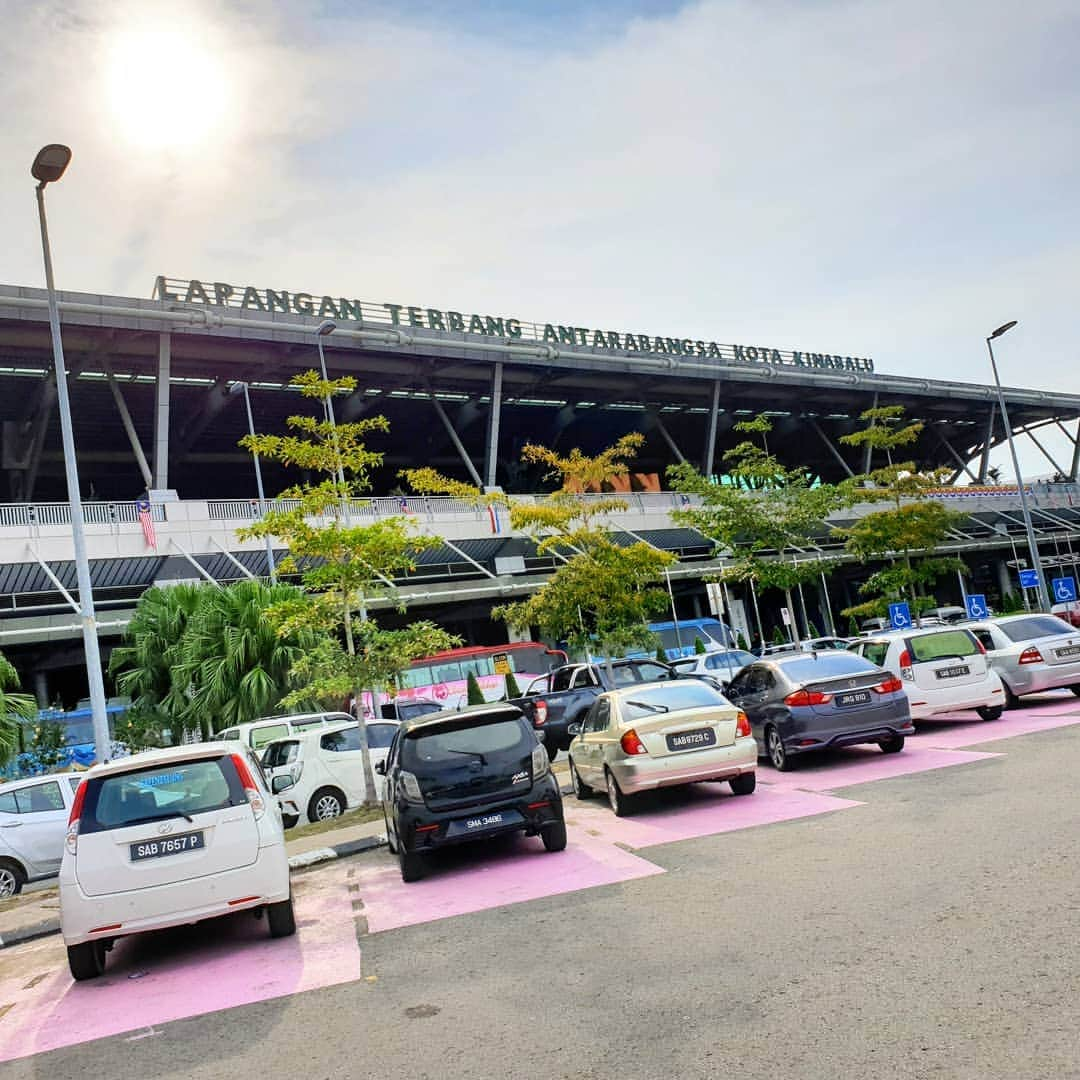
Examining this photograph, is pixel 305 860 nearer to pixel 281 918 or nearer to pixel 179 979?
pixel 281 918

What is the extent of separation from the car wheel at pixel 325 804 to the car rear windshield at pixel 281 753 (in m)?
0.73

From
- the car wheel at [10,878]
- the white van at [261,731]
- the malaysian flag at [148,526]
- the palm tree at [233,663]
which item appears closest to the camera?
the car wheel at [10,878]

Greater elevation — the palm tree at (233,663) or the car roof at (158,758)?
the palm tree at (233,663)

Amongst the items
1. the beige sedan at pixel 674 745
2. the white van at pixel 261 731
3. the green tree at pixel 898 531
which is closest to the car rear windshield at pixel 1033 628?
the beige sedan at pixel 674 745

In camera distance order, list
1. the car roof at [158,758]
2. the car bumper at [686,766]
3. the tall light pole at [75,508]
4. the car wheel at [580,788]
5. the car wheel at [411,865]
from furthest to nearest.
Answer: the tall light pole at [75,508] → the car wheel at [580,788] → the car bumper at [686,766] → the car wheel at [411,865] → the car roof at [158,758]

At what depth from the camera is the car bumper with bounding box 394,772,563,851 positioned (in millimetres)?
9820

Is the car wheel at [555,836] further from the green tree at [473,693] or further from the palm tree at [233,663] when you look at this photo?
the green tree at [473,693]

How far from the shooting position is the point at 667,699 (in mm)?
12297

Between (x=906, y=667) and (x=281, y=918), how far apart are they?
33.0 feet

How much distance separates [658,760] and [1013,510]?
58949mm

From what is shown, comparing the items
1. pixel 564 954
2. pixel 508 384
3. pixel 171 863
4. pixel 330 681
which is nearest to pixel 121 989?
pixel 171 863

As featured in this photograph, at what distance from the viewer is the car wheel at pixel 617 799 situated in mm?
12031

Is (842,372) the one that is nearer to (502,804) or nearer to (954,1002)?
(502,804)

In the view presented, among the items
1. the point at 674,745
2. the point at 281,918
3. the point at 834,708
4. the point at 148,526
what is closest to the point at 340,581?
the point at 674,745
